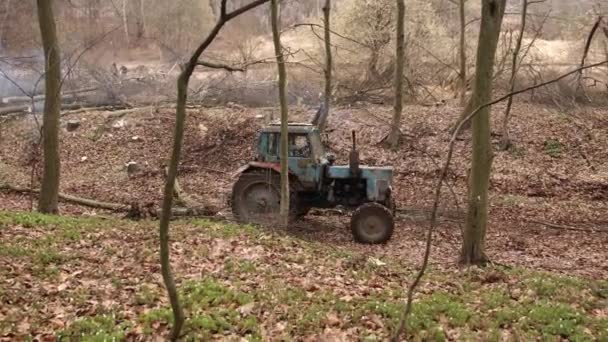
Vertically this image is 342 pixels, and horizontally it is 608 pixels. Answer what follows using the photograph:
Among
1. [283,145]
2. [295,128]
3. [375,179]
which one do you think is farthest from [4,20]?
[375,179]

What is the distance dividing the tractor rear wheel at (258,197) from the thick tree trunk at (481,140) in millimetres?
4413

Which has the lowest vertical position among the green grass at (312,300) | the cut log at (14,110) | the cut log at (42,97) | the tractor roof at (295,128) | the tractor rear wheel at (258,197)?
the green grass at (312,300)

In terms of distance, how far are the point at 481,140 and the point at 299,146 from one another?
456 cm

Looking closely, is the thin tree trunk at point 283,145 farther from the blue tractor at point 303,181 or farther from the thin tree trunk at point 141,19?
the thin tree trunk at point 141,19

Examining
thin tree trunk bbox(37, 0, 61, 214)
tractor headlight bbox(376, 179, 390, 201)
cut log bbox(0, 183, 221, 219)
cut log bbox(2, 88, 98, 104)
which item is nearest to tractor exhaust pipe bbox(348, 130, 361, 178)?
tractor headlight bbox(376, 179, 390, 201)

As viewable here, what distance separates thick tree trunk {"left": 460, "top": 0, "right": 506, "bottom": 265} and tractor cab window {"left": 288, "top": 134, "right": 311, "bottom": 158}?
420 centimetres

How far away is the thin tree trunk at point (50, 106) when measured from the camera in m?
11.2

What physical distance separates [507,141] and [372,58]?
318 inches

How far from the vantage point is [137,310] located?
6316 mm

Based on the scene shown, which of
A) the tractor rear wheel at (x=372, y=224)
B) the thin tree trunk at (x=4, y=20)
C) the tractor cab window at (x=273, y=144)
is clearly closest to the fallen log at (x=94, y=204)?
the tractor cab window at (x=273, y=144)

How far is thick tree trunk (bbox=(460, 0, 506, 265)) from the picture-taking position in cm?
904

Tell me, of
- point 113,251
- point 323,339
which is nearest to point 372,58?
point 113,251

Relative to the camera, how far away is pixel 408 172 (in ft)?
62.6

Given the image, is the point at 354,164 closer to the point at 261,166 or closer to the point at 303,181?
the point at 303,181
